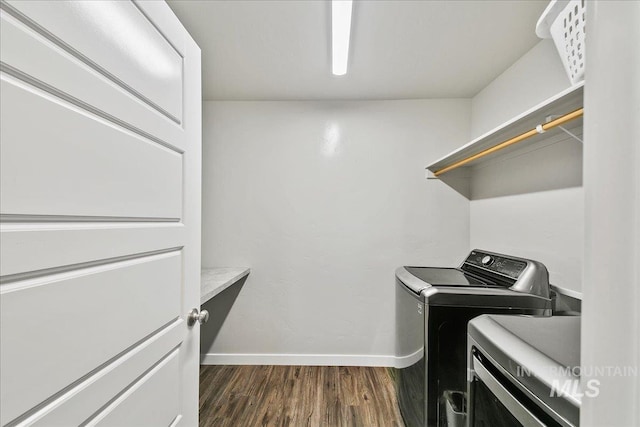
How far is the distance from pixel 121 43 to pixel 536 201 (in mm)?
2097

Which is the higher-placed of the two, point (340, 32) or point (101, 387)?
point (340, 32)

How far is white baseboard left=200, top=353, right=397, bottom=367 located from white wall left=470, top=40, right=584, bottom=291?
1347 millimetres

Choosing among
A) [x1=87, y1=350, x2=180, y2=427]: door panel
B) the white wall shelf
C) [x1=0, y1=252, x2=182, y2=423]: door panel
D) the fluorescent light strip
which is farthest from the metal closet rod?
[x1=87, y1=350, x2=180, y2=427]: door panel

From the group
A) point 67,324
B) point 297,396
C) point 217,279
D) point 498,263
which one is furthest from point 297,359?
point 67,324

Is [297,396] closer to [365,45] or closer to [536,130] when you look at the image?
[536,130]

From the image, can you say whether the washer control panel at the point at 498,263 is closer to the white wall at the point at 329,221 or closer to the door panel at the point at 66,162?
the white wall at the point at 329,221

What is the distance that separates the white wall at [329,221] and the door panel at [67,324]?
1.76 metres

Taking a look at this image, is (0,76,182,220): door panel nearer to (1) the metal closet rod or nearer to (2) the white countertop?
(2) the white countertop

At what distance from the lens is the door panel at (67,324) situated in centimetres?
48

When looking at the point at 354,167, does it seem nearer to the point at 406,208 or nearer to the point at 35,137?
the point at 406,208

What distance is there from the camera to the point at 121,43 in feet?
2.42

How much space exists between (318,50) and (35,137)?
1646mm

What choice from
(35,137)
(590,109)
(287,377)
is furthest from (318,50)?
(287,377)

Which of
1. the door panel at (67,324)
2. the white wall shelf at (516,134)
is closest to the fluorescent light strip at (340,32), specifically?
the white wall shelf at (516,134)
